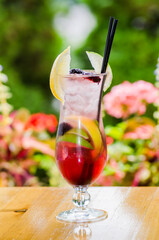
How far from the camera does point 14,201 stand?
49.3 inches

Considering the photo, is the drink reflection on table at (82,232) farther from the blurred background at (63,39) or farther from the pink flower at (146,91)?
the blurred background at (63,39)

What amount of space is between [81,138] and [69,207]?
195mm

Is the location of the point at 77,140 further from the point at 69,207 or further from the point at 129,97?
the point at 129,97

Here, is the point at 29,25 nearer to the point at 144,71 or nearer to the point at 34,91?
the point at 34,91

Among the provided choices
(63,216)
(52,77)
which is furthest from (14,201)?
(52,77)

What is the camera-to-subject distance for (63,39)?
13.8ft

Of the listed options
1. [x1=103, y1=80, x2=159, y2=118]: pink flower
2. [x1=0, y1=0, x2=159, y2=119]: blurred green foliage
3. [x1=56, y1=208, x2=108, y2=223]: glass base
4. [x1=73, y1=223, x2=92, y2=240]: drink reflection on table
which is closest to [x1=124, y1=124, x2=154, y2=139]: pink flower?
[x1=103, y1=80, x2=159, y2=118]: pink flower

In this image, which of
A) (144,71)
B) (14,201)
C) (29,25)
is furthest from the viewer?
(29,25)

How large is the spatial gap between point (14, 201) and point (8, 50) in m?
3.13

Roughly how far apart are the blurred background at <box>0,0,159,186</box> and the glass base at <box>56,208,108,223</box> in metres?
2.74

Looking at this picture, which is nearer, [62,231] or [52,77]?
[62,231]

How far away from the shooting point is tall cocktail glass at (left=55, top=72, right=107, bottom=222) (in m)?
1.07

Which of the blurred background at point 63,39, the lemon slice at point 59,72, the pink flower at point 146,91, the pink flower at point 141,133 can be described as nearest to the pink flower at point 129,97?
the pink flower at point 146,91

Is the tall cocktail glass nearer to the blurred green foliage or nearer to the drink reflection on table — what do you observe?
the drink reflection on table
